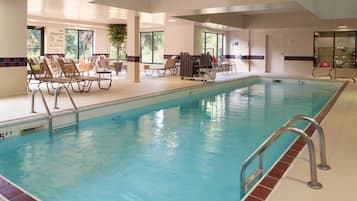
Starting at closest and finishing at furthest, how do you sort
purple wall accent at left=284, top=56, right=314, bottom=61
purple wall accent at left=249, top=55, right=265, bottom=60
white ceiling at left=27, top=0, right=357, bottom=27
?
white ceiling at left=27, top=0, right=357, bottom=27 < purple wall accent at left=284, top=56, right=314, bottom=61 < purple wall accent at left=249, top=55, right=265, bottom=60

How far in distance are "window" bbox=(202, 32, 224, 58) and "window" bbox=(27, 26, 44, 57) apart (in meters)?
7.45

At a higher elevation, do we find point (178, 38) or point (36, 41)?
point (178, 38)

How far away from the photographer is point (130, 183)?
3350 mm

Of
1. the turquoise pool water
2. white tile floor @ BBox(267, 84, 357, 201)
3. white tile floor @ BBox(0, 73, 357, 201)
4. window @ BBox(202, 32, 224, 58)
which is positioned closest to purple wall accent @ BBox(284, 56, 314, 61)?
window @ BBox(202, 32, 224, 58)

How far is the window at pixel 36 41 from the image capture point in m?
13.5

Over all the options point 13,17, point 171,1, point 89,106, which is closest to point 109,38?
point 171,1

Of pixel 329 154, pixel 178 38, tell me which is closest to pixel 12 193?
pixel 329 154

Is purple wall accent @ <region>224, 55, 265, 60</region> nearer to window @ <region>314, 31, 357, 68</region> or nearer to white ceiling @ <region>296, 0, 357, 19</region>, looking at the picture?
window @ <region>314, 31, 357, 68</region>

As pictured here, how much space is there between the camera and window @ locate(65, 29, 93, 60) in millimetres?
15023

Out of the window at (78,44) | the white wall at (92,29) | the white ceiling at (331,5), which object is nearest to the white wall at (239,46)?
the white wall at (92,29)

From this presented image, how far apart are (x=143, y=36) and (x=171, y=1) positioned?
795cm

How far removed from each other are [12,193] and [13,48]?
564cm

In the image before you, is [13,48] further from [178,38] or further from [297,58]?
[297,58]

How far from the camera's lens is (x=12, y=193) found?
2.68 m
